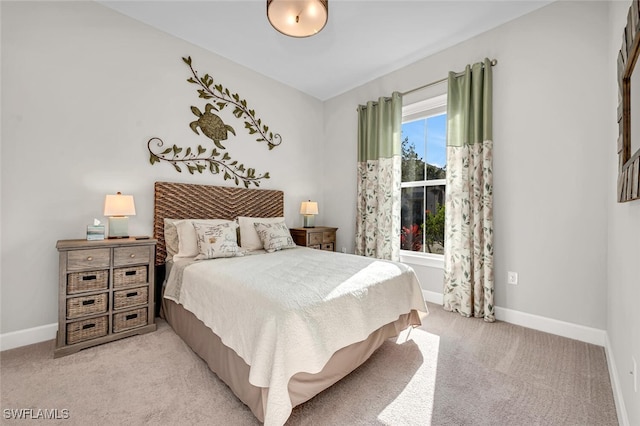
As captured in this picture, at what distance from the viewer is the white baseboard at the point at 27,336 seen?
2113mm

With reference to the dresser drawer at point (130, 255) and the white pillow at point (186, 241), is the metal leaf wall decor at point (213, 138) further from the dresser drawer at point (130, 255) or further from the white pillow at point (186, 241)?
the dresser drawer at point (130, 255)

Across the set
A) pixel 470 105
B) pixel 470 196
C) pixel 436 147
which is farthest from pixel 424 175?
pixel 470 105

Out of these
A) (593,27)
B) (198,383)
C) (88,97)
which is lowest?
(198,383)

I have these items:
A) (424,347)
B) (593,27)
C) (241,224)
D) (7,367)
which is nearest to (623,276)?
(424,347)

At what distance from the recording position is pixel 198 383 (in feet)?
5.62

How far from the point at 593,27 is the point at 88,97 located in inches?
176

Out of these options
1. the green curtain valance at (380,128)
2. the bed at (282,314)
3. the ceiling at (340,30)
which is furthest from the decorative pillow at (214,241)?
the green curtain valance at (380,128)

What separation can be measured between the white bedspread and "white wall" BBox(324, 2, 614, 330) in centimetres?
127

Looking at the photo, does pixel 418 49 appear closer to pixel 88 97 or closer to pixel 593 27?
pixel 593 27

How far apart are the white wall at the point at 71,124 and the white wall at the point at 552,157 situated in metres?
3.34

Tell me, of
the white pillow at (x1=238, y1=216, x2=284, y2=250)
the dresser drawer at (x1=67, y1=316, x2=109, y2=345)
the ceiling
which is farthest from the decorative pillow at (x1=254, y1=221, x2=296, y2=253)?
the ceiling

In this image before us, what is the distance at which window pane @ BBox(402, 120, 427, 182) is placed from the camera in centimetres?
359

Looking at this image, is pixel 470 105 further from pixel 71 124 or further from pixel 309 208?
pixel 71 124

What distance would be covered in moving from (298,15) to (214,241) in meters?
2.03
